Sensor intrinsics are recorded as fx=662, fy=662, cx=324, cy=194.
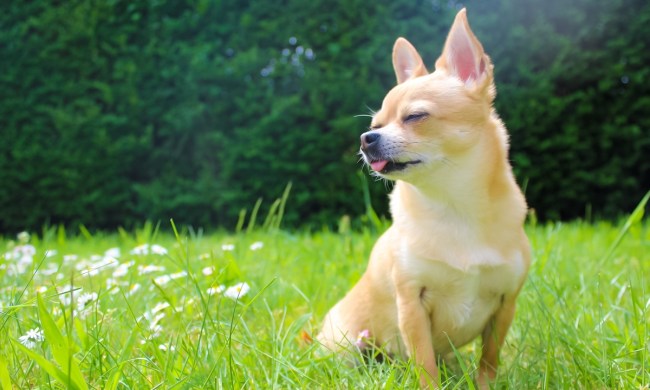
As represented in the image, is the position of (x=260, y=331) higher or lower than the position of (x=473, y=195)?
lower

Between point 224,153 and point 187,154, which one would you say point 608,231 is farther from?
point 187,154

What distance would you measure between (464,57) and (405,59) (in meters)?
0.28

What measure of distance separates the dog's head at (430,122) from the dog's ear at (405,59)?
224 millimetres

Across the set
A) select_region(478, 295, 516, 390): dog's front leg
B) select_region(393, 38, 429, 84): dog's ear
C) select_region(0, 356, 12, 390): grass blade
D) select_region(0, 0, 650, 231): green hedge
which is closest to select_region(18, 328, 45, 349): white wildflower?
select_region(0, 356, 12, 390): grass blade

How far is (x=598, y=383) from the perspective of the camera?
1851 mm

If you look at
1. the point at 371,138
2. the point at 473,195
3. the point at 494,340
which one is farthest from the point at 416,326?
the point at 371,138

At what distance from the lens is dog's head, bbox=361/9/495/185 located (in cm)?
197

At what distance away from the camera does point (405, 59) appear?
2.39m

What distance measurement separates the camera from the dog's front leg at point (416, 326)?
6.28 ft

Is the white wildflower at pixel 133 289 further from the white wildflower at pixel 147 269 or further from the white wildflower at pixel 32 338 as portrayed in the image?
the white wildflower at pixel 32 338

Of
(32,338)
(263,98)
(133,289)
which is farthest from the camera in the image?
(263,98)

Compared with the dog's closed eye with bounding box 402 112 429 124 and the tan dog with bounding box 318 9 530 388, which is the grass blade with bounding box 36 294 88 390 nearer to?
the tan dog with bounding box 318 9 530 388

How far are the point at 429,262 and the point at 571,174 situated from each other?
15.1 ft

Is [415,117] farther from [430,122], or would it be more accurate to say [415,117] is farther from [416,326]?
[416,326]
